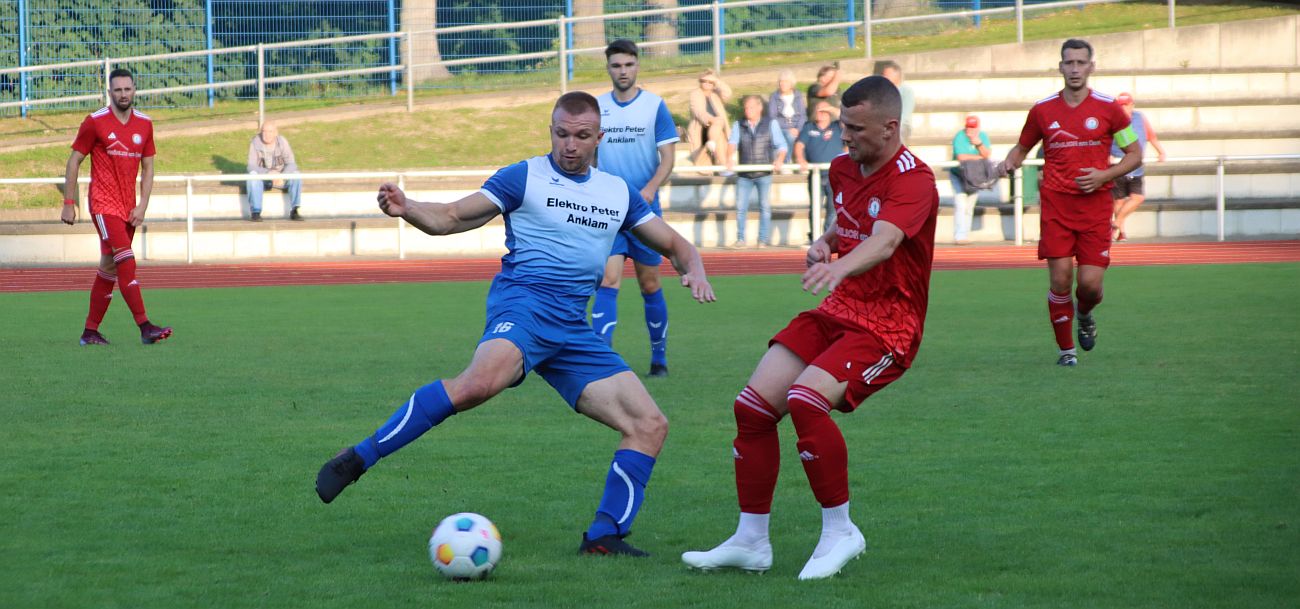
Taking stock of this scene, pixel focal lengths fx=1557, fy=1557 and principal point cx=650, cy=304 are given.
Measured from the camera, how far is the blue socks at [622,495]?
548cm

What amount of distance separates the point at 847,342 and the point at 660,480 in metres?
1.70

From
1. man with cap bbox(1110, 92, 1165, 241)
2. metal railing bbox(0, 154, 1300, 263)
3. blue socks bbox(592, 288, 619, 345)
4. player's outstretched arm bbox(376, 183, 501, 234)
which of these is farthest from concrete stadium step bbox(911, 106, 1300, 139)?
player's outstretched arm bbox(376, 183, 501, 234)

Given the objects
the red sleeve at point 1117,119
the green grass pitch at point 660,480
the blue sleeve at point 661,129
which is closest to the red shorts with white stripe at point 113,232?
the green grass pitch at point 660,480

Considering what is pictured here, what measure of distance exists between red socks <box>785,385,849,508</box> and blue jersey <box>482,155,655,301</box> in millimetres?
1128

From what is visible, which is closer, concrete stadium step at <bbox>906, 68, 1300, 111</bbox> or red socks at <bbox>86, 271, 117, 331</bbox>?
red socks at <bbox>86, 271, 117, 331</bbox>

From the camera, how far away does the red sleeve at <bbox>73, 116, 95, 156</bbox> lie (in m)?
12.4

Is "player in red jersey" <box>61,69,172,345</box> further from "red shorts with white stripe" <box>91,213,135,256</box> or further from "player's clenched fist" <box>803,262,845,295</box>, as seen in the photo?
"player's clenched fist" <box>803,262,845,295</box>

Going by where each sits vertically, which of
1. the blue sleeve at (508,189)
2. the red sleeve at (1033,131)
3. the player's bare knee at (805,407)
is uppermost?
the red sleeve at (1033,131)

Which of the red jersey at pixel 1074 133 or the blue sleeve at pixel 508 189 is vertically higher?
the red jersey at pixel 1074 133

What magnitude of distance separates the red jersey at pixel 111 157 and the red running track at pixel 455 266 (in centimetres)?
623

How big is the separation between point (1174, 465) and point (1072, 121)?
4228mm

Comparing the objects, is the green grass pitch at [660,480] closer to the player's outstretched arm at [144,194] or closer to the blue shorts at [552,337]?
the blue shorts at [552,337]

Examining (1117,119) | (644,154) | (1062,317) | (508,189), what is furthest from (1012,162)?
(508,189)

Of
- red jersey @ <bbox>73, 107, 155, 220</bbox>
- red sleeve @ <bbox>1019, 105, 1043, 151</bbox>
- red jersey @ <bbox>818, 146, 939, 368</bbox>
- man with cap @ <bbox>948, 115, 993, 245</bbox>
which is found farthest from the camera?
man with cap @ <bbox>948, 115, 993, 245</bbox>
